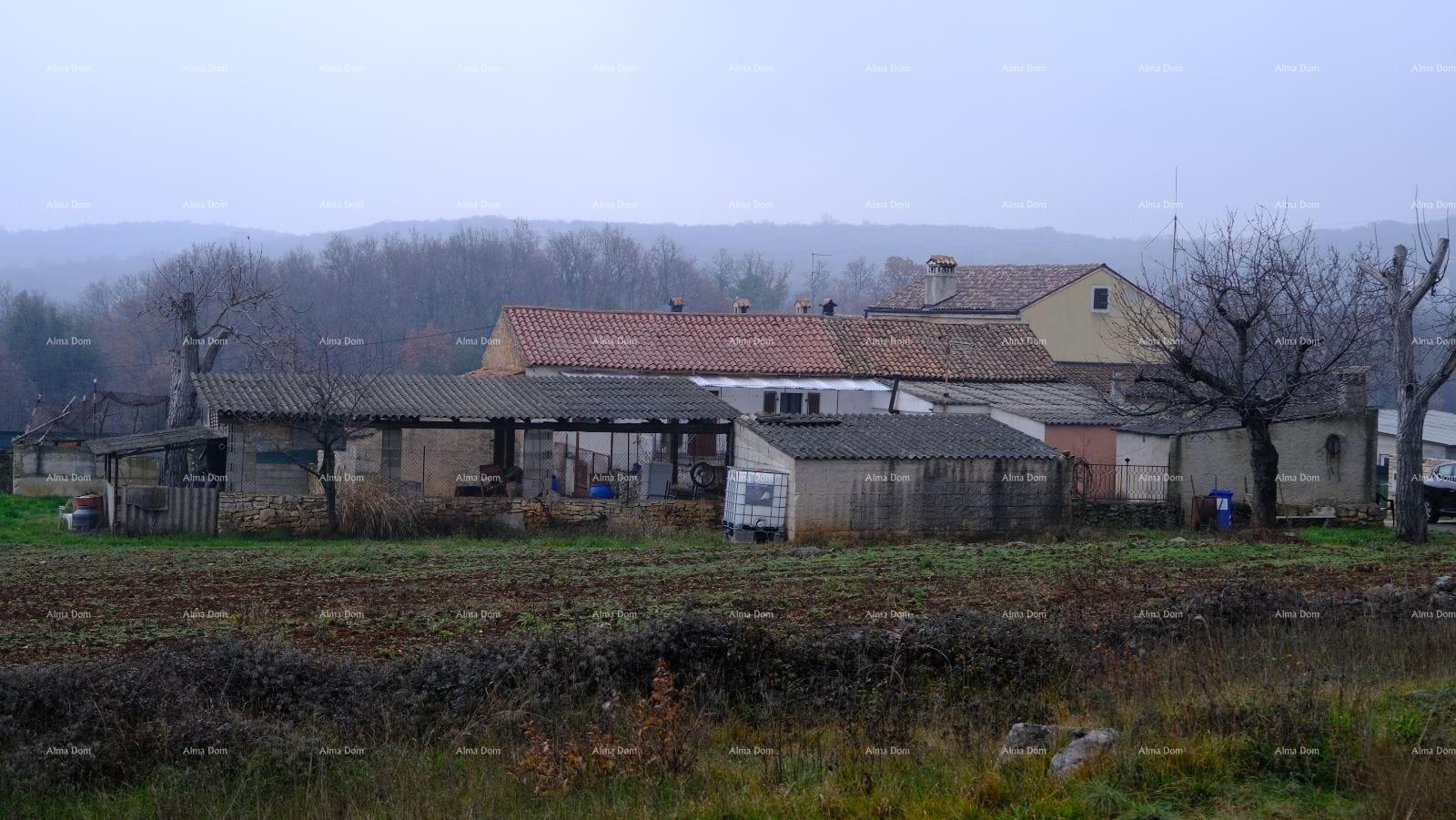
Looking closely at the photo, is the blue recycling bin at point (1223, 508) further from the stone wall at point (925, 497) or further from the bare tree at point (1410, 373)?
the stone wall at point (925, 497)

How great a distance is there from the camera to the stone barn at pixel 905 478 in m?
23.9

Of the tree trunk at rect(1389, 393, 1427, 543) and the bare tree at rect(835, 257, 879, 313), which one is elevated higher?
the bare tree at rect(835, 257, 879, 313)

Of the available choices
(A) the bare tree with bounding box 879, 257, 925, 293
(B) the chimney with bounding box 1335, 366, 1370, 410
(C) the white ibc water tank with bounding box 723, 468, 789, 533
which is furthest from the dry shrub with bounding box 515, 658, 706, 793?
(A) the bare tree with bounding box 879, 257, 925, 293

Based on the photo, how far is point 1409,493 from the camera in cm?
2336

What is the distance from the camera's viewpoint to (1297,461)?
2717 centimetres

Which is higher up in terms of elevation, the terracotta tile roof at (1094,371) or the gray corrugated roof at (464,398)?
the terracotta tile roof at (1094,371)

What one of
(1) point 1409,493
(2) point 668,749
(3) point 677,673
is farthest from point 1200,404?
(2) point 668,749

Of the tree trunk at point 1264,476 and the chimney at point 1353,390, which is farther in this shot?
the chimney at point 1353,390

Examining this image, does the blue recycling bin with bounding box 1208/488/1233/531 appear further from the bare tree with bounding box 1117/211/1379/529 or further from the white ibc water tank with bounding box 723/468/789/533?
the white ibc water tank with bounding box 723/468/789/533

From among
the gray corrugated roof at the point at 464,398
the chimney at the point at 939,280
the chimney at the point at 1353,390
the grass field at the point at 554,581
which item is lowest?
the grass field at the point at 554,581

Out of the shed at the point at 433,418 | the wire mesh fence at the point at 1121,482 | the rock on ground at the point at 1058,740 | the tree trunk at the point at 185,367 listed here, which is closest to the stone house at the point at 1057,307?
the wire mesh fence at the point at 1121,482

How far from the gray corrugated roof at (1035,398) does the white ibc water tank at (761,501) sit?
718cm

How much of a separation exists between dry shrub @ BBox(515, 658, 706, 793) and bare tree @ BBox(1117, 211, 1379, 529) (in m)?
18.3

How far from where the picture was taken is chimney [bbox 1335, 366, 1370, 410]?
26250 mm
